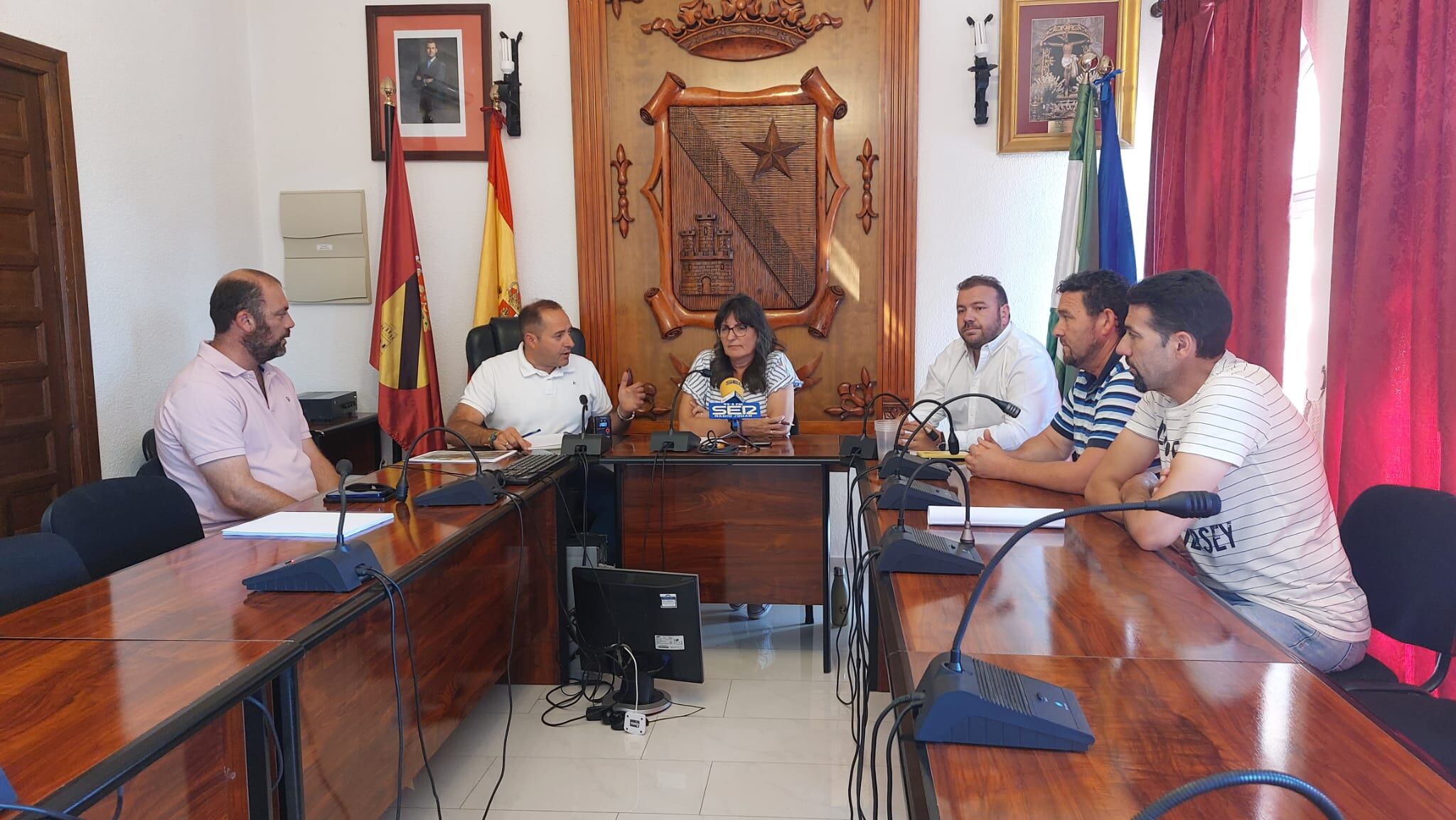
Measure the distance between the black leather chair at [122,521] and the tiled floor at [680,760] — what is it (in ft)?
2.67

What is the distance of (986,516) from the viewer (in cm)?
210

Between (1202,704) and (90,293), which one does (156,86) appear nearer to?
(90,293)

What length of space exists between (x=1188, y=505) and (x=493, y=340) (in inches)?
125

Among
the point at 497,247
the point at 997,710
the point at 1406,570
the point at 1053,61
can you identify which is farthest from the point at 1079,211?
the point at 997,710

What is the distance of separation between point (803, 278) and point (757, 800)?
253cm

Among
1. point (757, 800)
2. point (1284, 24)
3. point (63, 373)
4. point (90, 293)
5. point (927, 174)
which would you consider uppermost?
point (1284, 24)

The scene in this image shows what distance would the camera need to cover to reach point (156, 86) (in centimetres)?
367

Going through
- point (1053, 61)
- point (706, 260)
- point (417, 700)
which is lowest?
point (417, 700)

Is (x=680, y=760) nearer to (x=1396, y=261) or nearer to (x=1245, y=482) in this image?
(x=1245, y=482)

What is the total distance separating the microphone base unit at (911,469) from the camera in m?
2.54

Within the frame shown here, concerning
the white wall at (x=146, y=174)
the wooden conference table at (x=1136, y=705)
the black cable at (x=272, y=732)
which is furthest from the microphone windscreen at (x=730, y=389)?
the black cable at (x=272, y=732)

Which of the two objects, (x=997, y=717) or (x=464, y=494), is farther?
(x=464, y=494)

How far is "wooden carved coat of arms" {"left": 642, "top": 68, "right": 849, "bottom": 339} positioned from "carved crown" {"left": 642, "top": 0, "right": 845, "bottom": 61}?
0.16 metres

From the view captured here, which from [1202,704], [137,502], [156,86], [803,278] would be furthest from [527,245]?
[1202,704]
